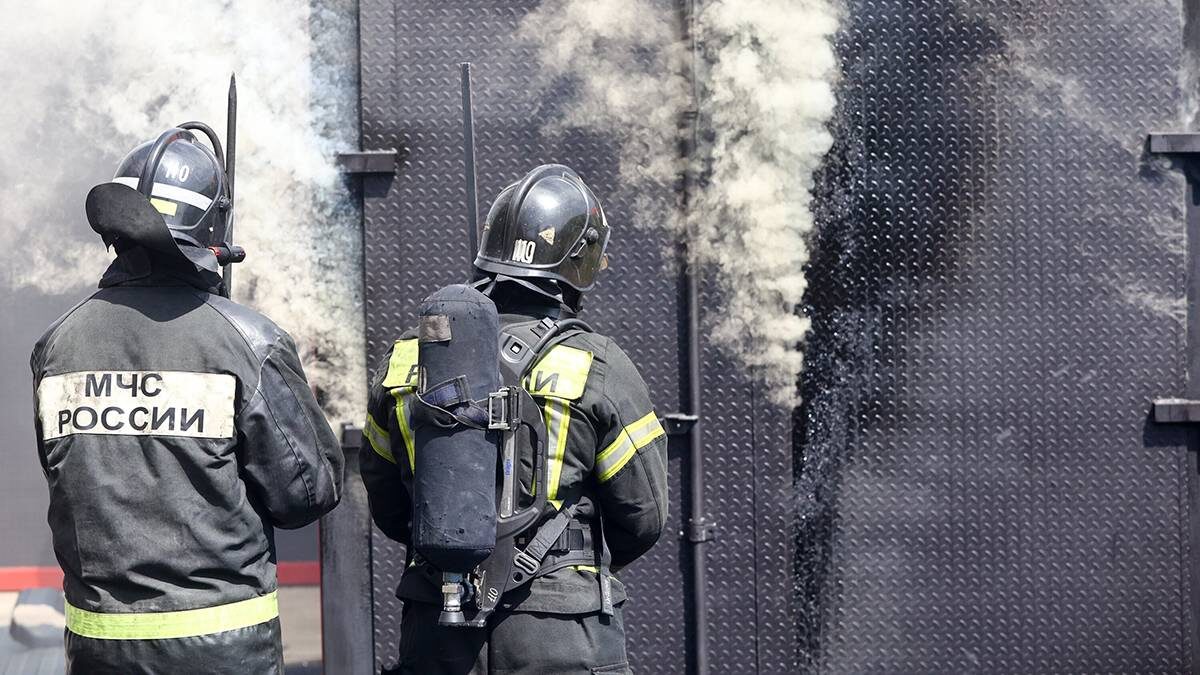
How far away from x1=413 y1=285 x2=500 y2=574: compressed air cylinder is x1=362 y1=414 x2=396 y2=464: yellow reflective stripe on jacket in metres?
0.43

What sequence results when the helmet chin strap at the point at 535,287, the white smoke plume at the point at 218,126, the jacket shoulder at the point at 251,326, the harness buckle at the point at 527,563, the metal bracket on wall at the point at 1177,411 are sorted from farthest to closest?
the white smoke plume at the point at 218,126 → the metal bracket on wall at the point at 1177,411 → the helmet chin strap at the point at 535,287 → the harness buckle at the point at 527,563 → the jacket shoulder at the point at 251,326

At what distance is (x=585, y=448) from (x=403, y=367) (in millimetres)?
527

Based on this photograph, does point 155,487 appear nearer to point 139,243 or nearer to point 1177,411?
point 139,243

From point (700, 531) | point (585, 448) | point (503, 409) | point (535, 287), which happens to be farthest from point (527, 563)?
point (700, 531)

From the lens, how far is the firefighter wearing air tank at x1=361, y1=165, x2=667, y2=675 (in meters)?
3.04

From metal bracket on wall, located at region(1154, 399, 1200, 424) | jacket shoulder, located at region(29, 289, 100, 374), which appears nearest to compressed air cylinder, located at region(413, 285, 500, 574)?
jacket shoulder, located at region(29, 289, 100, 374)

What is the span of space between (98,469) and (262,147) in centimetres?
215

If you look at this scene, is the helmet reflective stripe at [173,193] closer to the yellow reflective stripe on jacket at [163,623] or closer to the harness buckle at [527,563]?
the yellow reflective stripe on jacket at [163,623]

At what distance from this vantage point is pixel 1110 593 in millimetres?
4836

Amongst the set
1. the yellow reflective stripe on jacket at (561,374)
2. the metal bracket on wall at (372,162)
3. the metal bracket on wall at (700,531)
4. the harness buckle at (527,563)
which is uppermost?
the metal bracket on wall at (372,162)

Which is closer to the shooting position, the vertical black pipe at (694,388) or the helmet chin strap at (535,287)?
the helmet chin strap at (535,287)

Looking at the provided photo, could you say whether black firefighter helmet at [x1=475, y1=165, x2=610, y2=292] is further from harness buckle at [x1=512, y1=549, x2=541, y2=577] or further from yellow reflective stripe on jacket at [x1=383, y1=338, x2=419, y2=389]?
harness buckle at [x1=512, y1=549, x2=541, y2=577]

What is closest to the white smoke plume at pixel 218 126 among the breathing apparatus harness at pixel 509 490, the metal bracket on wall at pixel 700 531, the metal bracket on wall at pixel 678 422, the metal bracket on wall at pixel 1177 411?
the metal bracket on wall at pixel 678 422

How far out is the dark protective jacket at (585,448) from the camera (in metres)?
3.24
